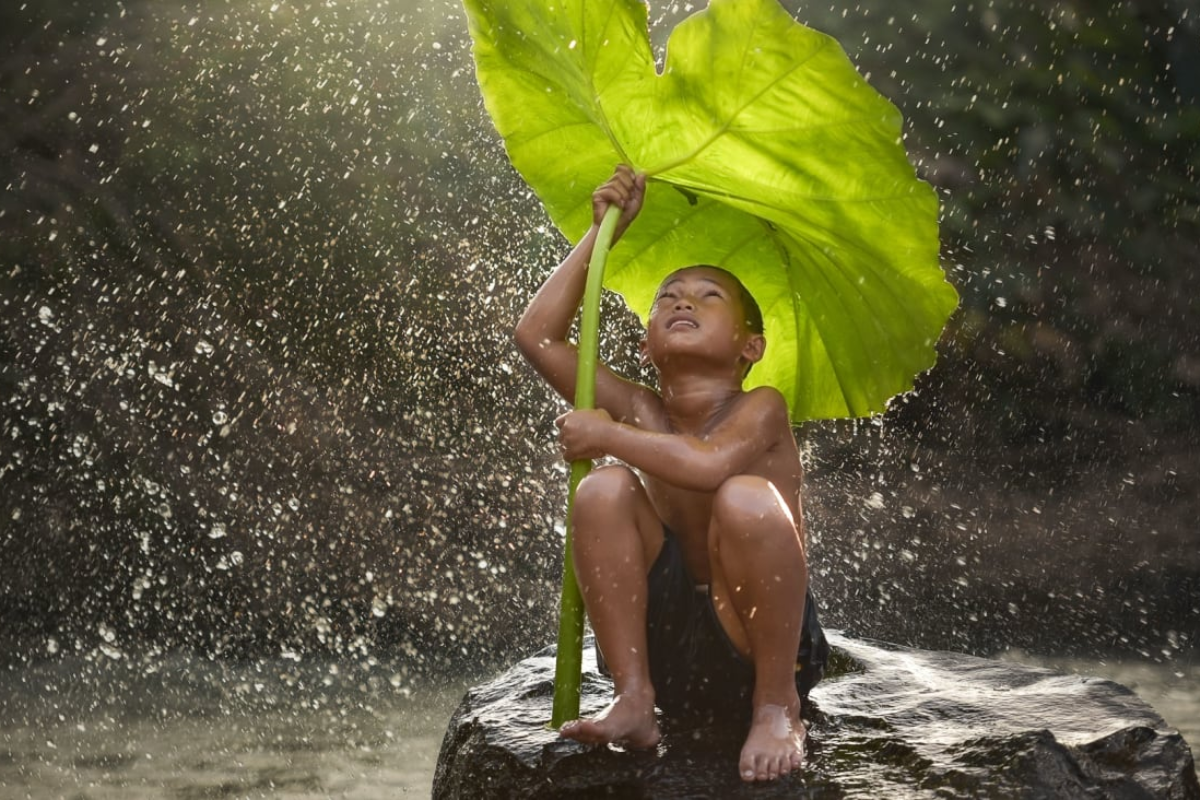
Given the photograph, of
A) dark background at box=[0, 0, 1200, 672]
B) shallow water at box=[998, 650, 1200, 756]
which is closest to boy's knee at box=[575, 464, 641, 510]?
shallow water at box=[998, 650, 1200, 756]

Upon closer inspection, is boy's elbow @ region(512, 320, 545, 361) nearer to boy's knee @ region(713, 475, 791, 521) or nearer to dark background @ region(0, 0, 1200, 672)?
boy's knee @ region(713, 475, 791, 521)

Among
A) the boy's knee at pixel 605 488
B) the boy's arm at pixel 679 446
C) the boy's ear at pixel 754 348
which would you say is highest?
the boy's ear at pixel 754 348

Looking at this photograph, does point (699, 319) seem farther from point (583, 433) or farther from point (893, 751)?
point (893, 751)

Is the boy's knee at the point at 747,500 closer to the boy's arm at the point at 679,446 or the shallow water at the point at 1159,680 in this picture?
the boy's arm at the point at 679,446

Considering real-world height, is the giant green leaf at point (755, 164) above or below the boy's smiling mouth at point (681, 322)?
above

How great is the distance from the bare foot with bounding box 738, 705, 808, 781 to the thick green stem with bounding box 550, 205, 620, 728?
0.90ft

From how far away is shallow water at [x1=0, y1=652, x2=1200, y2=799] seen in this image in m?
2.98

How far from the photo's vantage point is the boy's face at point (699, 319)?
76.7 inches

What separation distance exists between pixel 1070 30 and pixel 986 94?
1.36 feet

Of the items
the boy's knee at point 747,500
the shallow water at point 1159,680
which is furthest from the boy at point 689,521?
the shallow water at point 1159,680

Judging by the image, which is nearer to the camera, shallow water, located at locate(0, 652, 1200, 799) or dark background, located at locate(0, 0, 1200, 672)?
shallow water, located at locate(0, 652, 1200, 799)

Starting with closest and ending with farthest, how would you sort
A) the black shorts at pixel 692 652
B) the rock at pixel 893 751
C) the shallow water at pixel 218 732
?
the rock at pixel 893 751 < the black shorts at pixel 692 652 < the shallow water at pixel 218 732

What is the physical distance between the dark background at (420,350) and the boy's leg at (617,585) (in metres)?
3.20

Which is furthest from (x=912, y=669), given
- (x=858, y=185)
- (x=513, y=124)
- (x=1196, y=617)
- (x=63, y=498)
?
(x=63, y=498)
